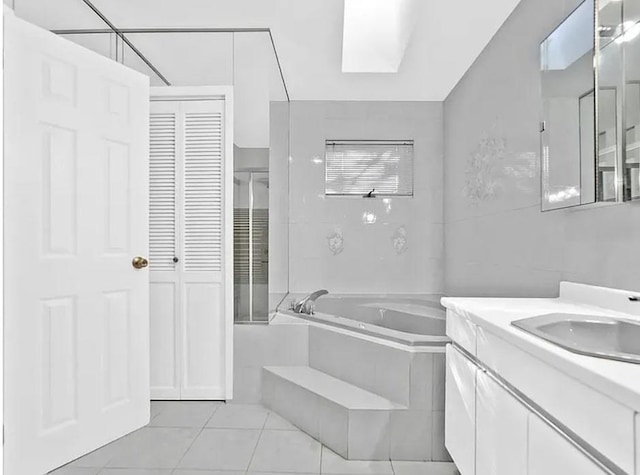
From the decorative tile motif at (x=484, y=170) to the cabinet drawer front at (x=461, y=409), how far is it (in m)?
1.47

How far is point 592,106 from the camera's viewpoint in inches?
67.3

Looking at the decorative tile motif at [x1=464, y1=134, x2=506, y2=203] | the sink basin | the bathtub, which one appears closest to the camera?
the sink basin

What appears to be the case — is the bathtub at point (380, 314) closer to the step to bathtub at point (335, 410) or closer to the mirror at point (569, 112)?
the step to bathtub at point (335, 410)

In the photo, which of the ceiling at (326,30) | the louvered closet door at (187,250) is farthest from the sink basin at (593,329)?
the louvered closet door at (187,250)

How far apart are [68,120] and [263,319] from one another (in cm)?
160

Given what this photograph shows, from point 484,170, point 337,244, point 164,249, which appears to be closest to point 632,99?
point 484,170

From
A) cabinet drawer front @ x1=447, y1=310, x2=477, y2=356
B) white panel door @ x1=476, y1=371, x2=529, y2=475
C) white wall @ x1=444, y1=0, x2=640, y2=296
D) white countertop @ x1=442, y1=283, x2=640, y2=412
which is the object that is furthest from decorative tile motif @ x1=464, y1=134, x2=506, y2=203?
white panel door @ x1=476, y1=371, x2=529, y2=475

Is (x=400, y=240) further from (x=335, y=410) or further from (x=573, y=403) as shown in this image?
(x=573, y=403)

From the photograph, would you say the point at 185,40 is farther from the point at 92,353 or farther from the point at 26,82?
the point at 92,353

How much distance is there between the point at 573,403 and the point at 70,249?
2.08 metres

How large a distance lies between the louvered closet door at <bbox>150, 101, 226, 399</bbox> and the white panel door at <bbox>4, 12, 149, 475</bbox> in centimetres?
40

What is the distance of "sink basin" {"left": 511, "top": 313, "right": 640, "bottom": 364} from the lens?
1285 mm

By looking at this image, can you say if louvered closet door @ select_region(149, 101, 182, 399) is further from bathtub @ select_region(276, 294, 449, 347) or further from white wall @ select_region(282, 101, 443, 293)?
white wall @ select_region(282, 101, 443, 293)

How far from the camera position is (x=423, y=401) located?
212 cm
